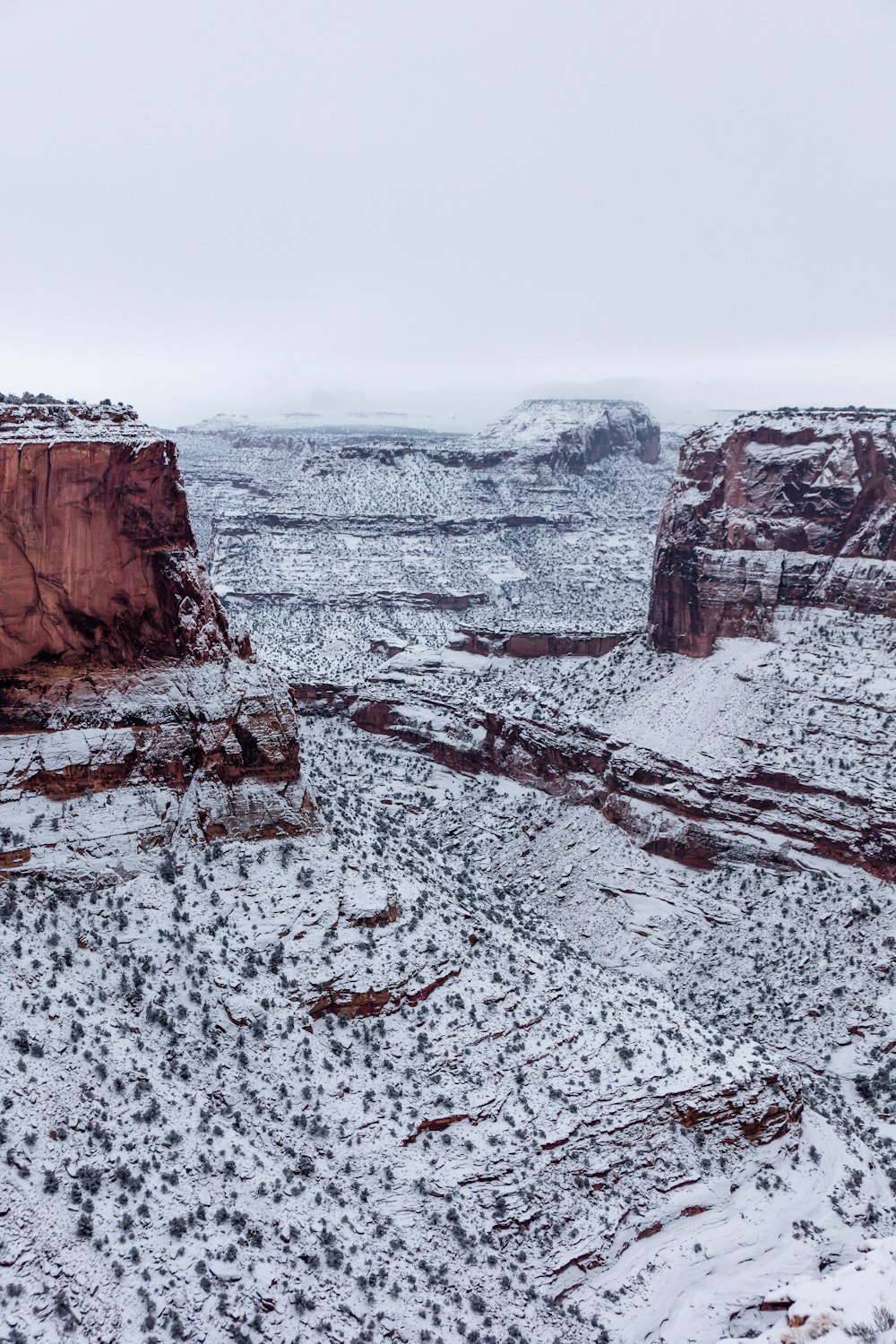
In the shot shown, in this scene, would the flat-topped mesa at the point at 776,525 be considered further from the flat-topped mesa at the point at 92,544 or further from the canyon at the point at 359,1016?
the flat-topped mesa at the point at 92,544

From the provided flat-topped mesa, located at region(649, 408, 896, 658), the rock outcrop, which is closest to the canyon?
the rock outcrop

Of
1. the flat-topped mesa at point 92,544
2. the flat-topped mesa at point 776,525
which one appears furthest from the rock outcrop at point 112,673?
the flat-topped mesa at point 776,525

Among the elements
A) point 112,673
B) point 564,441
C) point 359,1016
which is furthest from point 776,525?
point 564,441

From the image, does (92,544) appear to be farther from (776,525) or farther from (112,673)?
(776,525)

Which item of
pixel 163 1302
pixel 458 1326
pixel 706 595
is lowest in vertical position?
pixel 458 1326

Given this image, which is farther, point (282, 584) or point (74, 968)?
point (282, 584)

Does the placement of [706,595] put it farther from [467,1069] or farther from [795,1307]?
[795,1307]

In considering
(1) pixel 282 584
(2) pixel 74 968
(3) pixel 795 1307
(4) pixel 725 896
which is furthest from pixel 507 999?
(1) pixel 282 584
